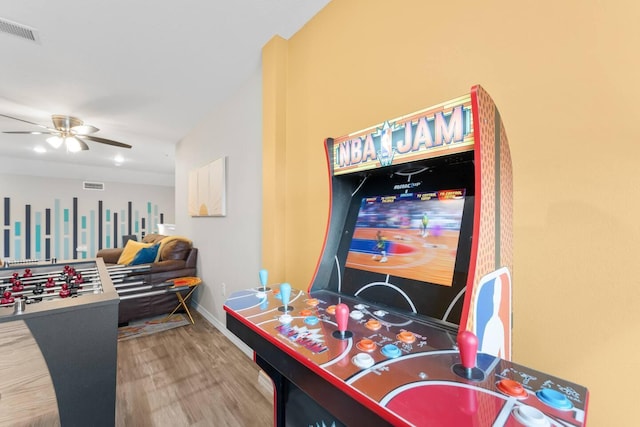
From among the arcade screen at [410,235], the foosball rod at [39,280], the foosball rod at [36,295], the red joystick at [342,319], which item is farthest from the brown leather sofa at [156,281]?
the red joystick at [342,319]

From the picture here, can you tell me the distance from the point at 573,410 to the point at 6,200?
8.32m

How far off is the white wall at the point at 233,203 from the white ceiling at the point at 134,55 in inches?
7.9

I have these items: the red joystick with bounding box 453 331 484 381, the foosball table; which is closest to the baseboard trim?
the foosball table

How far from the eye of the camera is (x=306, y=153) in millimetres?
1780

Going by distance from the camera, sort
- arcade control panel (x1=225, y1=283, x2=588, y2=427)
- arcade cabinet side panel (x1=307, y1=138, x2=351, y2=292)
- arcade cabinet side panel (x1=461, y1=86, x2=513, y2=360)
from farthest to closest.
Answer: arcade cabinet side panel (x1=307, y1=138, x2=351, y2=292), arcade cabinet side panel (x1=461, y1=86, x2=513, y2=360), arcade control panel (x1=225, y1=283, x2=588, y2=427)

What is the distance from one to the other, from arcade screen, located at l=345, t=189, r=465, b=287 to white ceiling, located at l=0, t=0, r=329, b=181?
1.42 m

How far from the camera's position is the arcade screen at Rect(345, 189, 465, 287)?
81cm

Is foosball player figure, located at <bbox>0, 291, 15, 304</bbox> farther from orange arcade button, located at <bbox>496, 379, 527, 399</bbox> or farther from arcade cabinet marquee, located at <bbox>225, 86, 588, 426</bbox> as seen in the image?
→ orange arcade button, located at <bbox>496, 379, 527, 399</bbox>

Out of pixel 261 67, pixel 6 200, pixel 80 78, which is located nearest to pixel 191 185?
pixel 80 78

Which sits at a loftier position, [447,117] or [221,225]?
[447,117]

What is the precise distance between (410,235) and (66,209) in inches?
309

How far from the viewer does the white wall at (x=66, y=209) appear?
5.48 meters

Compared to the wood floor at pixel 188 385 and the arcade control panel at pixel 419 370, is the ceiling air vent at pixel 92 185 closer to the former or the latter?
the wood floor at pixel 188 385

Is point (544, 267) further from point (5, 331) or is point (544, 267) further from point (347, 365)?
point (5, 331)
